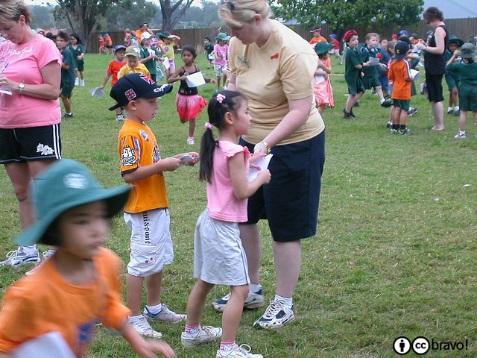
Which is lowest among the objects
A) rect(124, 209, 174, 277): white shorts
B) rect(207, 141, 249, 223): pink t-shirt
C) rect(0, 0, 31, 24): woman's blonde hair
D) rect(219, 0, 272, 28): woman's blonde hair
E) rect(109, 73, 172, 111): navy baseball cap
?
rect(124, 209, 174, 277): white shorts

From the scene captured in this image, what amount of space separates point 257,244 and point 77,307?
2.43 metres

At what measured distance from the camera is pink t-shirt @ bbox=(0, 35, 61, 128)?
5.01 meters

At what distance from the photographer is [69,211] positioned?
2.30 m

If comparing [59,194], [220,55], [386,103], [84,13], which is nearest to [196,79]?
[386,103]

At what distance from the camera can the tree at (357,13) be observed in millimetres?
41250

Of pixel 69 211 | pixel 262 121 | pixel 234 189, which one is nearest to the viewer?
pixel 69 211

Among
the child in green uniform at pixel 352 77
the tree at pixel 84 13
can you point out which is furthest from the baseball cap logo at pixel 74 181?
the tree at pixel 84 13

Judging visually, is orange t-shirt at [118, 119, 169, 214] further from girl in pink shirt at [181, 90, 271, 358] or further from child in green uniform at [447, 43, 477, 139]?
child in green uniform at [447, 43, 477, 139]

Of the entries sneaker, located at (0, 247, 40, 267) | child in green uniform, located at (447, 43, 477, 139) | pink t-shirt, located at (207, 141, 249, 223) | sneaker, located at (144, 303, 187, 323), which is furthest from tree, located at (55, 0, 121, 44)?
pink t-shirt, located at (207, 141, 249, 223)

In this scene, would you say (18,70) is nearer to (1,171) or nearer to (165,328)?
(165,328)

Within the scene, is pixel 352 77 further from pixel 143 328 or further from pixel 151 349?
pixel 151 349

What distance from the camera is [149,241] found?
13.8ft

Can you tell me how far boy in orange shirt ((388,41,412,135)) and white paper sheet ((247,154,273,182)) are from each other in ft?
28.3

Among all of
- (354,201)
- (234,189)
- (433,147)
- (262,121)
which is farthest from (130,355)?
(433,147)
